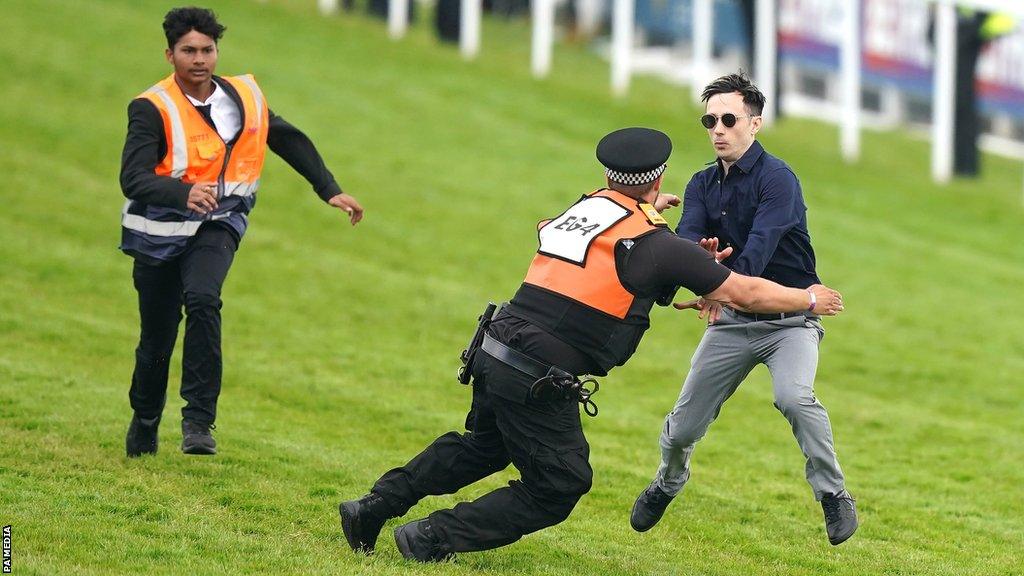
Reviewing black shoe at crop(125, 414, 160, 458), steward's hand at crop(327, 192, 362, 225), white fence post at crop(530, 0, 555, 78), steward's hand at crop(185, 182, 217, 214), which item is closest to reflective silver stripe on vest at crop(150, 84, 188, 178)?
steward's hand at crop(185, 182, 217, 214)

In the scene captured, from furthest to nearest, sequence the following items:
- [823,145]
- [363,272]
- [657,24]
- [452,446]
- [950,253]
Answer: [657,24], [823,145], [950,253], [363,272], [452,446]

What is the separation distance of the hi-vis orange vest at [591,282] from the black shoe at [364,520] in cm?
121

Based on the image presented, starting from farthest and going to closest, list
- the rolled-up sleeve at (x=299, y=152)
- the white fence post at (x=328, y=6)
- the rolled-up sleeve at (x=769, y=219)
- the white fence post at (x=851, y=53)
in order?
the white fence post at (x=328, y=6) → the white fence post at (x=851, y=53) → the rolled-up sleeve at (x=299, y=152) → the rolled-up sleeve at (x=769, y=219)

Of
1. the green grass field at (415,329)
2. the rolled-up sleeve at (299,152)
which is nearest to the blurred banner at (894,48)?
the green grass field at (415,329)

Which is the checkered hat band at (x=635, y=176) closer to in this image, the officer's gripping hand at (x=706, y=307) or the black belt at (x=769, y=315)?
the officer's gripping hand at (x=706, y=307)

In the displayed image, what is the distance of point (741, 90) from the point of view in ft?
24.4

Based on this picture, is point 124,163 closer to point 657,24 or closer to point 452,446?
point 452,446

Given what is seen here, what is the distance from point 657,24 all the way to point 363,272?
13808mm

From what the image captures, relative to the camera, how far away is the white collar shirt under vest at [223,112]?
8.22 meters

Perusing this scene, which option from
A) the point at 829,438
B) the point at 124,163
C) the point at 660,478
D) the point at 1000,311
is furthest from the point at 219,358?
the point at 1000,311

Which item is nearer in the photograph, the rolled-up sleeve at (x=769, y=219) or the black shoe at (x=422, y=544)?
the black shoe at (x=422, y=544)

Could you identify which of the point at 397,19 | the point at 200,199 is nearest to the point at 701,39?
the point at 397,19

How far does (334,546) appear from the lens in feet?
23.9

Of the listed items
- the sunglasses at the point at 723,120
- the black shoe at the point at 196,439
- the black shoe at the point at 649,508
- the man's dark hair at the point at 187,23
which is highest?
the man's dark hair at the point at 187,23
